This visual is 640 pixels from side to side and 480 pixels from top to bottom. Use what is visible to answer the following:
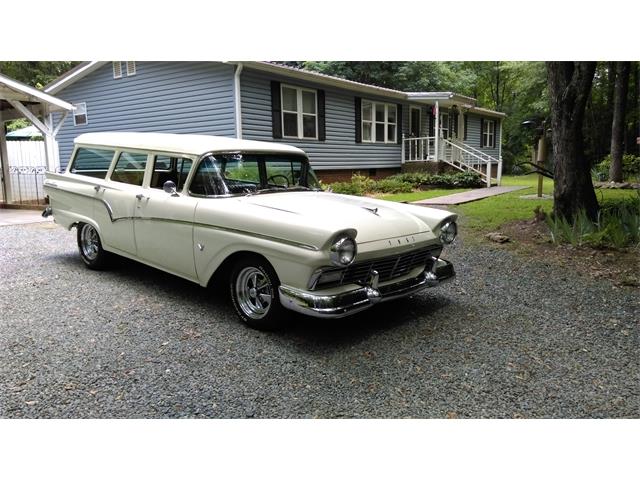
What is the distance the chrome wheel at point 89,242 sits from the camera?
17.9ft

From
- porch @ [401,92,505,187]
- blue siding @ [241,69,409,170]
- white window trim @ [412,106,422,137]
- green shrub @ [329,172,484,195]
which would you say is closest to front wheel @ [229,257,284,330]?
blue siding @ [241,69,409,170]

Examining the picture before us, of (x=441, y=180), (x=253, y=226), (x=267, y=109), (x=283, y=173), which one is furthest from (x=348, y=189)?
(x=253, y=226)

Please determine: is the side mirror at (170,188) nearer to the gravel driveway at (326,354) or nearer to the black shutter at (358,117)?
the gravel driveway at (326,354)

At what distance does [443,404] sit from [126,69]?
1364cm

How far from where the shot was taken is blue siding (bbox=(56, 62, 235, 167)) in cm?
1171

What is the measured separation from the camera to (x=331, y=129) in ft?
46.5

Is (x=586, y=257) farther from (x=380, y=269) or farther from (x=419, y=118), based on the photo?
(x=419, y=118)

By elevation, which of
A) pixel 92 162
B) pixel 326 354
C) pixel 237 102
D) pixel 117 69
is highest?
pixel 117 69

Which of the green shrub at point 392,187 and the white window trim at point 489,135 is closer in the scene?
the green shrub at point 392,187

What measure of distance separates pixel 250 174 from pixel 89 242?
2.45 meters

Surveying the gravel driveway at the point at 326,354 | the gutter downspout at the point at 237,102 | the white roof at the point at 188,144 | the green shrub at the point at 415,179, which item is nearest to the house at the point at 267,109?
the gutter downspout at the point at 237,102

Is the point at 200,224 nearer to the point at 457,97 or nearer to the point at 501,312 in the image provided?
the point at 501,312

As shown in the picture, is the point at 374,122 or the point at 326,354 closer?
the point at 326,354

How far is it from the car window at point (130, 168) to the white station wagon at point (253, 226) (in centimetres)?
1
